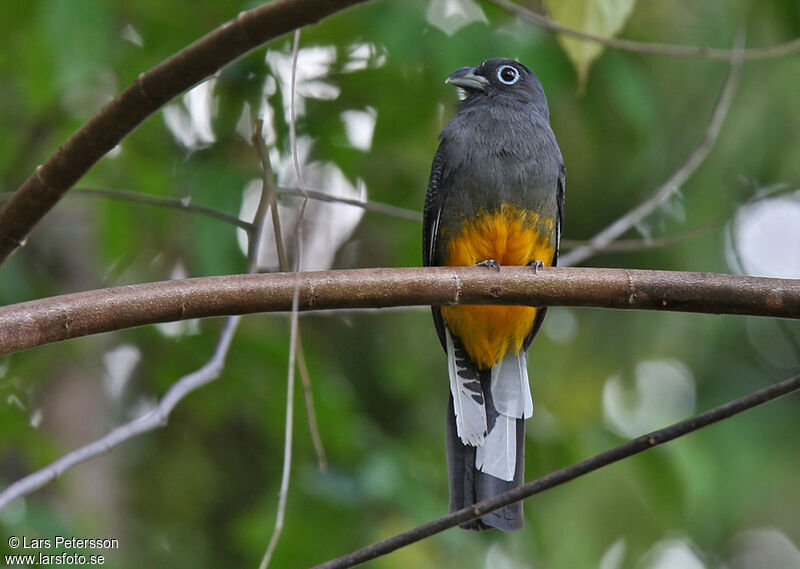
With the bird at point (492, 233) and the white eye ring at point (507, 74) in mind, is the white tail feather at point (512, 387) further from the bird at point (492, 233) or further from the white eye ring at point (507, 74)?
the white eye ring at point (507, 74)

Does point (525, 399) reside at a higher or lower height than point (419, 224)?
lower

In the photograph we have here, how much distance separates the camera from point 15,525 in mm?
3363

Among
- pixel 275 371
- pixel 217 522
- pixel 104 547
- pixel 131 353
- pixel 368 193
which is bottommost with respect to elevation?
pixel 104 547

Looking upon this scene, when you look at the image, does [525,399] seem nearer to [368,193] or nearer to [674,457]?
[674,457]

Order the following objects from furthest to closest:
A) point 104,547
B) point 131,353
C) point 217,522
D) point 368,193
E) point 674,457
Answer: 1. point 217,522
2. point 131,353
3. point 368,193
4. point 674,457
5. point 104,547

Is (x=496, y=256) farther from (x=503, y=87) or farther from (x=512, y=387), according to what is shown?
(x=503, y=87)

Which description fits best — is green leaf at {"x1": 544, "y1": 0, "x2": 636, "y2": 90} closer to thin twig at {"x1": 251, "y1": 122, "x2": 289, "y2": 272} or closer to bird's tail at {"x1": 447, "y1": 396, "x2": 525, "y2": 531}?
thin twig at {"x1": 251, "y1": 122, "x2": 289, "y2": 272}

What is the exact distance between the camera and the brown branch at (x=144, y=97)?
1.87m

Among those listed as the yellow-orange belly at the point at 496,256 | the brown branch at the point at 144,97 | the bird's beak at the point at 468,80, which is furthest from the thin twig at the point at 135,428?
the bird's beak at the point at 468,80

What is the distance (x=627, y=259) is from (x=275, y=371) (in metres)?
2.46

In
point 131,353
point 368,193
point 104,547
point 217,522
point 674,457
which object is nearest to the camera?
point 104,547

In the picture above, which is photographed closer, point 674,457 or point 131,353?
point 674,457

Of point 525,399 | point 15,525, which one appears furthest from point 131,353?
point 525,399

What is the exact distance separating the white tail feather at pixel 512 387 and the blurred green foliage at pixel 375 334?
0.50 metres
